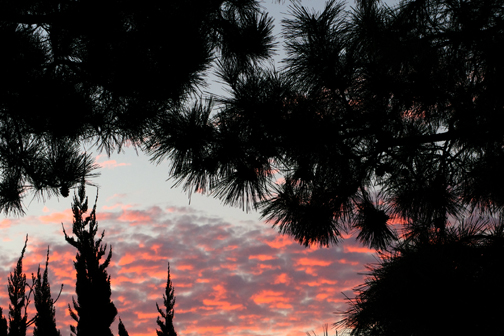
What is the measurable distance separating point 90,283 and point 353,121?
918 cm

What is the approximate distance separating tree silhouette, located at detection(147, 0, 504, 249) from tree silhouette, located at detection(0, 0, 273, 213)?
1.79ft

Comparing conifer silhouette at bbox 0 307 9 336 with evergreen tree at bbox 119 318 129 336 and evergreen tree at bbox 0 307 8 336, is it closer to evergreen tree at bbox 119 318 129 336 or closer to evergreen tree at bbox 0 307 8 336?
evergreen tree at bbox 0 307 8 336

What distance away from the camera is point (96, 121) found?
338 centimetres

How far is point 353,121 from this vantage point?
288cm

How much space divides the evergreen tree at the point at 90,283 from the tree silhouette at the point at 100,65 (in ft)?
21.7

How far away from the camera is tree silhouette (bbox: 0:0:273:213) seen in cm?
296

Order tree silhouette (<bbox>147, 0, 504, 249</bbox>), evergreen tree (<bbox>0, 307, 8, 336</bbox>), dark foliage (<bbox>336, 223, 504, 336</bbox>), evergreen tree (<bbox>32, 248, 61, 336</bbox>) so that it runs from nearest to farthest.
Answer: dark foliage (<bbox>336, 223, 504, 336</bbox>)
tree silhouette (<bbox>147, 0, 504, 249</bbox>)
evergreen tree (<bbox>0, 307, 8, 336</bbox>)
evergreen tree (<bbox>32, 248, 61, 336</bbox>)

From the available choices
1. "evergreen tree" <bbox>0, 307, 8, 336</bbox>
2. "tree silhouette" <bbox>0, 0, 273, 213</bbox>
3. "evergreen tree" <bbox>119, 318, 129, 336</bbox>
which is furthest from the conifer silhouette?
"tree silhouette" <bbox>0, 0, 273, 213</bbox>

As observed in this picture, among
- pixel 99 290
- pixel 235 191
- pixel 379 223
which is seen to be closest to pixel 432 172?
pixel 379 223

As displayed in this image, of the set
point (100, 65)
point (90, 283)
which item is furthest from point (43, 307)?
point (100, 65)

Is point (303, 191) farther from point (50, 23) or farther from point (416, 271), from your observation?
point (50, 23)

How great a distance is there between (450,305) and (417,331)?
17 cm

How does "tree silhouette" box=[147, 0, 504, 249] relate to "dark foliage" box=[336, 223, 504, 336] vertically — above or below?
above

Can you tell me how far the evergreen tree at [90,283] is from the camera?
9672 millimetres
